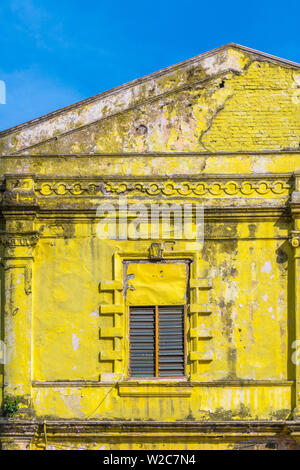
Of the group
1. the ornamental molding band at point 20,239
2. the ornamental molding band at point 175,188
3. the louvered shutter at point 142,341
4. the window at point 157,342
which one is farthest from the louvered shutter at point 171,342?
the ornamental molding band at point 20,239

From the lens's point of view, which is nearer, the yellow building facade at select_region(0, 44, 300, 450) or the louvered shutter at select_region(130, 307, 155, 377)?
the yellow building facade at select_region(0, 44, 300, 450)

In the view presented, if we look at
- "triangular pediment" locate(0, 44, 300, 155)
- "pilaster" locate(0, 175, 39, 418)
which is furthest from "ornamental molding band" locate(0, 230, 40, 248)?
"triangular pediment" locate(0, 44, 300, 155)

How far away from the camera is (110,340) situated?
40.1 feet

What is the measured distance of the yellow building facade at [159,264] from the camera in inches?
474

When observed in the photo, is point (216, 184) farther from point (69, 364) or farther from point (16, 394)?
point (16, 394)

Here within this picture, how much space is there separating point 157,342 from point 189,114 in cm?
358

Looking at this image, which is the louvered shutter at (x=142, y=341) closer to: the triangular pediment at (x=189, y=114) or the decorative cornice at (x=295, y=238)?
the decorative cornice at (x=295, y=238)

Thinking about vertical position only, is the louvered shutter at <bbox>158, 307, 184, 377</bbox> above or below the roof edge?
below

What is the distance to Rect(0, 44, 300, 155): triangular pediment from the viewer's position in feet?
41.8

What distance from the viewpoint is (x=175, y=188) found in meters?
12.5

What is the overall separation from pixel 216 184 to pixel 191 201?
0.47 m

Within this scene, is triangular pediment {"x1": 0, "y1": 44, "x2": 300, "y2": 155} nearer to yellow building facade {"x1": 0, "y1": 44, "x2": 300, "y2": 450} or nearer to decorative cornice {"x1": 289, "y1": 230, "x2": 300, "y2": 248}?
yellow building facade {"x1": 0, "y1": 44, "x2": 300, "y2": 450}

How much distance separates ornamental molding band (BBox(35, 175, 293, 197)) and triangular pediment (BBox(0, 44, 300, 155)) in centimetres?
55

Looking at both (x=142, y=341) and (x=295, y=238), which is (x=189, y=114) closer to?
(x=295, y=238)
